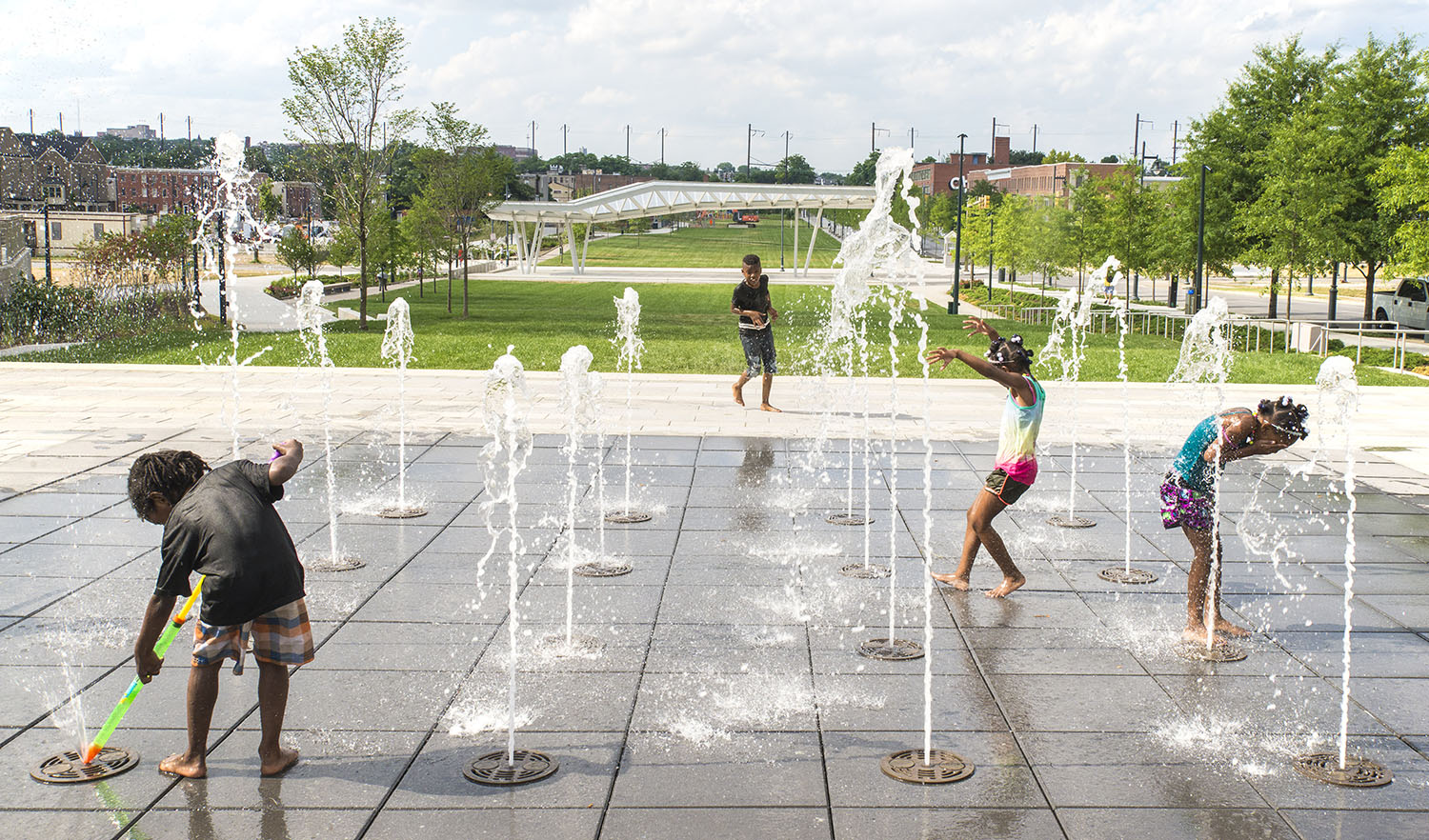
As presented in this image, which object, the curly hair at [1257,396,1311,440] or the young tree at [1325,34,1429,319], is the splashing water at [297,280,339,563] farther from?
→ the young tree at [1325,34,1429,319]

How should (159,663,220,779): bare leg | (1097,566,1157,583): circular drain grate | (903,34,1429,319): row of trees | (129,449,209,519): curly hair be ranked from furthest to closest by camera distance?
(903,34,1429,319): row of trees < (1097,566,1157,583): circular drain grate < (159,663,220,779): bare leg < (129,449,209,519): curly hair

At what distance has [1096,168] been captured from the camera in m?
88.6

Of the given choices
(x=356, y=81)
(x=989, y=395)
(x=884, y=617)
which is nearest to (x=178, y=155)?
(x=356, y=81)

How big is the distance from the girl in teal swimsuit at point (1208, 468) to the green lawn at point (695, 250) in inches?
1888

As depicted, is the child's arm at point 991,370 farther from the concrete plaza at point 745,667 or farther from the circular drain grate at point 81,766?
the circular drain grate at point 81,766

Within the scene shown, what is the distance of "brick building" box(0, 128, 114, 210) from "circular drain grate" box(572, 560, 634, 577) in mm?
23947

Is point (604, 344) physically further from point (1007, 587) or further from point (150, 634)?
point (150, 634)

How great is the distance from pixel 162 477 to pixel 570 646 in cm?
218

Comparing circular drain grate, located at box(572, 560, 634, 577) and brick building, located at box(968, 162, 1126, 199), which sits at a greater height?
brick building, located at box(968, 162, 1126, 199)

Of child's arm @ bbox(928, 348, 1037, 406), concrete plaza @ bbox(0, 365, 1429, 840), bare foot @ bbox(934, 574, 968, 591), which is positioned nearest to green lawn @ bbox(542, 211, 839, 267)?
concrete plaza @ bbox(0, 365, 1429, 840)

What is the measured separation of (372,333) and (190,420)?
35.7ft

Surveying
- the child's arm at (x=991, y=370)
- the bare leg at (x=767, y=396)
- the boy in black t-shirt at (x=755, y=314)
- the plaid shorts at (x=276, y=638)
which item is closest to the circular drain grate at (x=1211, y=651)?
the child's arm at (x=991, y=370)

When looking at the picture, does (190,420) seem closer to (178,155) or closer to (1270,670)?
(1270,670)

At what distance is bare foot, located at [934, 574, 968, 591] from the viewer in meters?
6.50
